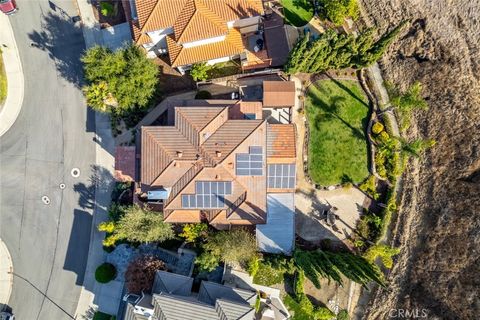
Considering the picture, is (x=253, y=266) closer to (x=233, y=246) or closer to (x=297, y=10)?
(x=233, y=246)

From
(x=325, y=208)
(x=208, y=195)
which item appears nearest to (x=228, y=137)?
(x=208, y=195)

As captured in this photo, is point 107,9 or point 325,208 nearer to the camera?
point 325,208

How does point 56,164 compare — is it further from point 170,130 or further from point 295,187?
point 295,187

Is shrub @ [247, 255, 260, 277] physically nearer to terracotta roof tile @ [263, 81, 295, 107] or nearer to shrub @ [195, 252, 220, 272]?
shrub @ [195, 252, 220, 272]

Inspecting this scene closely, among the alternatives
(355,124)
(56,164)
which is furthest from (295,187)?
(56,164)

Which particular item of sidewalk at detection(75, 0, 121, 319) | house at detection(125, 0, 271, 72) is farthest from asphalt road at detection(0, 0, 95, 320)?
house at detection(125, 0, 271, 72)

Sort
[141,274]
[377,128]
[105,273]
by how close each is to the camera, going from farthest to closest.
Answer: [377,128] → [105,273] → [141,274]

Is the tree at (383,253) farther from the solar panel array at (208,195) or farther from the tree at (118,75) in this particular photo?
the tree at (118,75)

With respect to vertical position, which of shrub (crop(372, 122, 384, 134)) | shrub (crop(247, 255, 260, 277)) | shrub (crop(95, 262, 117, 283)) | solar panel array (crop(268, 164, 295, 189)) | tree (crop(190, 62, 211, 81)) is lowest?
shrub (crop(95, 262, 117, 283))
